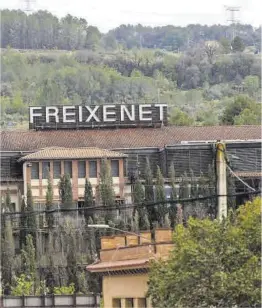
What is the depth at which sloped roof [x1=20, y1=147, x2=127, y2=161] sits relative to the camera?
14288 centimetres

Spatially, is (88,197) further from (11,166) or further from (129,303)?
(129,303)

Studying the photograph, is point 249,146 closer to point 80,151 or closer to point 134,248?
point 80,151

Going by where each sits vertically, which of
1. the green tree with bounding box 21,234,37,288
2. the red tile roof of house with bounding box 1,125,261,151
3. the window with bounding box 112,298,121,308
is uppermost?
the red tile roof of house with bounding box 1,125,261,151

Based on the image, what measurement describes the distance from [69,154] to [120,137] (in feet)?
49.0

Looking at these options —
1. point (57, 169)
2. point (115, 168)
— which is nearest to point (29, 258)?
point (57, 169)

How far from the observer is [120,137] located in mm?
158375

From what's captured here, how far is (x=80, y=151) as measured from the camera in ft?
481

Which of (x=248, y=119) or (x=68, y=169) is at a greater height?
(x=248, y=119)

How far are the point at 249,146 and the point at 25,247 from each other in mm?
29162

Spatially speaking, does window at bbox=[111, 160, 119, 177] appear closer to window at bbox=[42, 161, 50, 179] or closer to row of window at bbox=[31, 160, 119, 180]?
row of window at bbox=[31, 160, 119, 180]

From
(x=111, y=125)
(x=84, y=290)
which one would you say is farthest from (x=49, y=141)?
(x=84, y=290)

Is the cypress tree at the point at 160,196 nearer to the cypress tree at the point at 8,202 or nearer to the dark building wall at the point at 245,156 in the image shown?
the dark building wall at the point at 245,156

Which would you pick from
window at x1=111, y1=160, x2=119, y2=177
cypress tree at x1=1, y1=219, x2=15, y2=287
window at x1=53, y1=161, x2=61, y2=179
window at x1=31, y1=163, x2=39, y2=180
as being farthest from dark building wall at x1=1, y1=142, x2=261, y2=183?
cypress tree at x1=1, y1=219, x2=15, y2=287

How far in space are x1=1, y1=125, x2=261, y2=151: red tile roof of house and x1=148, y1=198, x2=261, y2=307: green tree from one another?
97606 millimetres
